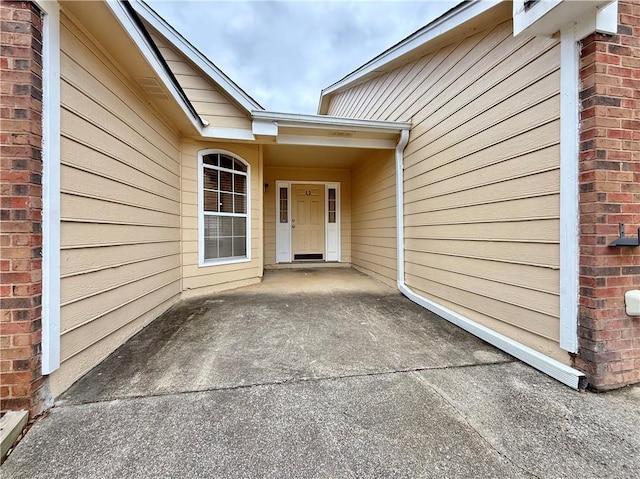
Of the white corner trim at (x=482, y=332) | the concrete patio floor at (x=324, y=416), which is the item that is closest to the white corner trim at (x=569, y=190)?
the white corner trim at (x=482, y=332)

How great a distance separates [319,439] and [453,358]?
51.9 inches

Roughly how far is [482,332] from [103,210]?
3337mm

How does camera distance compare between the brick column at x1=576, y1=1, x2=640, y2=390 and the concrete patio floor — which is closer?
the concrete patio floor

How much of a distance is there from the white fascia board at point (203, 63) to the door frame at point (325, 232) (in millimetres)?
2710

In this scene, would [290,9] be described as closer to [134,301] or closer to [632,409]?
[134,301]

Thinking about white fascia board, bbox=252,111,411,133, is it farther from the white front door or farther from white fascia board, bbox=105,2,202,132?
the white front door

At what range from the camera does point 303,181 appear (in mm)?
6535

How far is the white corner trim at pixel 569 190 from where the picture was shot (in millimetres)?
1736

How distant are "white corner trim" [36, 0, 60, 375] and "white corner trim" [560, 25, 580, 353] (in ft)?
10.3

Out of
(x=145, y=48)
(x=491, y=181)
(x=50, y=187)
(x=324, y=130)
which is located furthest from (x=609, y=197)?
(x=145, y=48)

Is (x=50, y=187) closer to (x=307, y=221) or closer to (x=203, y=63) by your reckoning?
(x=203, y=63)

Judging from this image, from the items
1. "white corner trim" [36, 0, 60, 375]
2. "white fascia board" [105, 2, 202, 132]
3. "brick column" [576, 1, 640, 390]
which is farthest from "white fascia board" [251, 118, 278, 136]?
"brick column" [576, 1, 640, 390]

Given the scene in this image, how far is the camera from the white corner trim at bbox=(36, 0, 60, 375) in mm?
1544

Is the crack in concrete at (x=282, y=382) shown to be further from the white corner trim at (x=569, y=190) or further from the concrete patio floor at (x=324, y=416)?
the white corner trim at (x=569, y=190)
